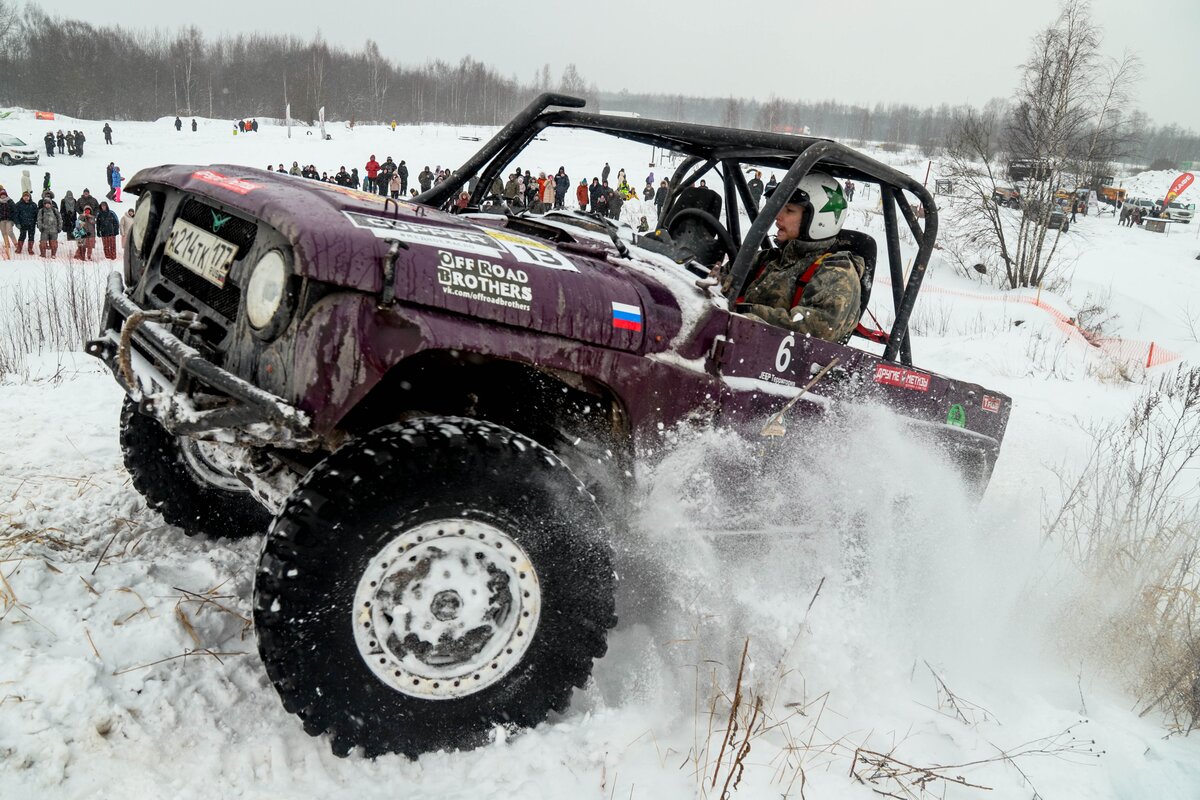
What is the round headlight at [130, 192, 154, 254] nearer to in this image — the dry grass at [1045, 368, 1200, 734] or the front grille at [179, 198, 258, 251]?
the front grille at [179, 198, 258, 251]

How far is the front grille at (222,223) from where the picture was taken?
260cm

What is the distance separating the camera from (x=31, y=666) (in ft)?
7.98

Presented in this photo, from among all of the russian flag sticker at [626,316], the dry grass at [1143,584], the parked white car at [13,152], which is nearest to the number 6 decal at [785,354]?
the russian flag sticker at [626,316]

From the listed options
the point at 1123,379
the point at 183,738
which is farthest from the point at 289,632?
the point at 1123,379

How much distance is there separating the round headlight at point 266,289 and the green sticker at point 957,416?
3.23m

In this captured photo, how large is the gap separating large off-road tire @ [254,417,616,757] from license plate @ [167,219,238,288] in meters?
0.82

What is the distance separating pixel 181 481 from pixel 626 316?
7.36ft

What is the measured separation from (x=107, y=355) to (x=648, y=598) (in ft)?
7.22

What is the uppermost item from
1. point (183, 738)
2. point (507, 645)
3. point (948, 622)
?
point (507, 645)

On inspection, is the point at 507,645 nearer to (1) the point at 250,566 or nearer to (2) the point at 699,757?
(2) the point at 699,757

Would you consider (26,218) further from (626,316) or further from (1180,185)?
(1180,185)

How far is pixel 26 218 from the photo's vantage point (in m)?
15.9

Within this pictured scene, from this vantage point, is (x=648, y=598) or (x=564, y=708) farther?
(x=648, y=598)

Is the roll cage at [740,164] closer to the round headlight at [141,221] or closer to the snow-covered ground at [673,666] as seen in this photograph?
the snow-covered ground at [673,666]
